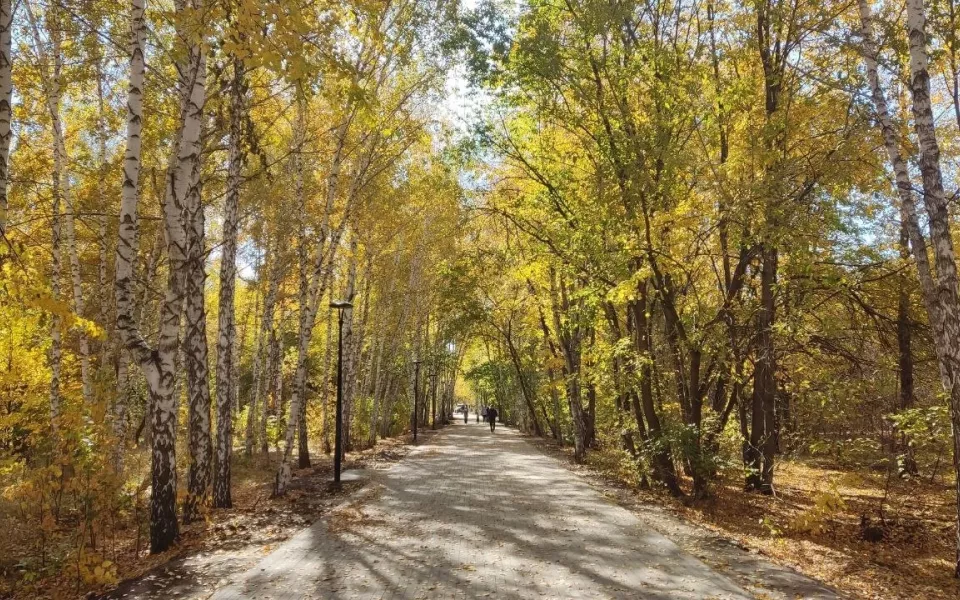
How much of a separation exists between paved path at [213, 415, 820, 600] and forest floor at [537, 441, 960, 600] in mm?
961

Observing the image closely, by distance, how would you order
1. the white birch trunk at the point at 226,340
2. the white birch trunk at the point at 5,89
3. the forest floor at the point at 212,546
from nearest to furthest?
the white birch trunk at the point at 5,89
the forest floor at the point at 212,546
the white birch trunk at the point at 226,340

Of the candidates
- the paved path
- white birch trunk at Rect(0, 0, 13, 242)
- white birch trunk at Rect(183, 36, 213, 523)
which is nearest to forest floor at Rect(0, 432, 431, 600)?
the paved path

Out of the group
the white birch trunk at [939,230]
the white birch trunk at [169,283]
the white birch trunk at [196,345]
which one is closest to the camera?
the white birch trunk at [939,230]

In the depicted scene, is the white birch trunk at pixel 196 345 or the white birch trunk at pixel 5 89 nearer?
the white birch trunk at pixel 5 89

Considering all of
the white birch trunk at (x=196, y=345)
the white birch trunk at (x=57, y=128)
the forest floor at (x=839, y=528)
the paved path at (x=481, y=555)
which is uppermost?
the white birch trunk at (x=57, y=128)

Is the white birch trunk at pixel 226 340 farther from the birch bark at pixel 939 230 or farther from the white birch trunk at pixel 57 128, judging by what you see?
the birch bark at pixel 939 230

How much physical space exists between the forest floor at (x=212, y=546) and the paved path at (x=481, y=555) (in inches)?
15.5

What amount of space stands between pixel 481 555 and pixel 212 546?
12.1 feet

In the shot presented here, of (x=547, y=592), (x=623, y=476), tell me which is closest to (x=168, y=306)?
(x=547, y=592)

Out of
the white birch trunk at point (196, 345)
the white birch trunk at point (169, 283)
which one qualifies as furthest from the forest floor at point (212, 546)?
the white birch trunk at point (196, 345)

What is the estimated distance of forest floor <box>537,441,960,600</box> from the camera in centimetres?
662

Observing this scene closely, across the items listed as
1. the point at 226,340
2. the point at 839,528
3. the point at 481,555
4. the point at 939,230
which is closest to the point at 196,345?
the point at 226,340

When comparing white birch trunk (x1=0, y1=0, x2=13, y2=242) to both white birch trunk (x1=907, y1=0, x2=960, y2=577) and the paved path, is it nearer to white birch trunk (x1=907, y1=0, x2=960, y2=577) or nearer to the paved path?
the paved path

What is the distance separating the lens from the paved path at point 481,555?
584 centimetres
